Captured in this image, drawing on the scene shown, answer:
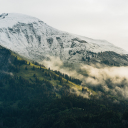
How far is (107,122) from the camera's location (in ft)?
604

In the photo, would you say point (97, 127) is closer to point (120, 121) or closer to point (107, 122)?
point (107, 122)

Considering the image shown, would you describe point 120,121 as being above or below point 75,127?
above

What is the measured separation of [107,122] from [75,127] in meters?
29.3

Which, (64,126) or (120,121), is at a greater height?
(120,121)

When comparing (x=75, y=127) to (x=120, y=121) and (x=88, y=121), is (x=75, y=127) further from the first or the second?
(x=120, y=121)

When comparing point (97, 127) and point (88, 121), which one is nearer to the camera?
point (97, 127)

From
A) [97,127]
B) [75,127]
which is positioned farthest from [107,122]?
[75,127]

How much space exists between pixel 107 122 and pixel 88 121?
20.4 meters

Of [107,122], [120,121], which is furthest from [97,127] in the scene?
[120,121]

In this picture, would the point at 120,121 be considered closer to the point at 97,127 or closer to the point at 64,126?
the point at 97,127

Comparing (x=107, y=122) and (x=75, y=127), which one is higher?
(x=107, y=122)

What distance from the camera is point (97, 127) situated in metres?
180

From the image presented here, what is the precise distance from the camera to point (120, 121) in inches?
7318

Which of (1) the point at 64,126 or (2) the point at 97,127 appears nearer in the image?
(2) the point at 97,127
